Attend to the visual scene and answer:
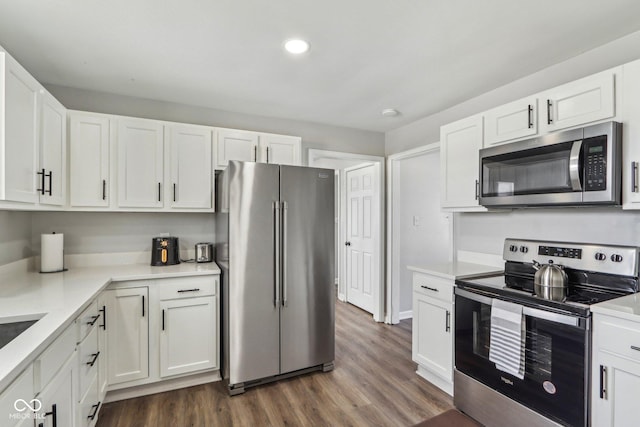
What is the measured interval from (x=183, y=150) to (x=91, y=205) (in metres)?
0.86

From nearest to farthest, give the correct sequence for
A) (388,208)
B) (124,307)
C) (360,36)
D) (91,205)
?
(360,36), (124,307), (91,205), (388,208)

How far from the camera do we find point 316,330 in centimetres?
275

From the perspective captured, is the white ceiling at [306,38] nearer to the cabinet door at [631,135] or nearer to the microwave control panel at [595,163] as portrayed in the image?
the cabinet door at [631,135]

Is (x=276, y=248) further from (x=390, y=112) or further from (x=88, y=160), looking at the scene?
(x=390, y=112)

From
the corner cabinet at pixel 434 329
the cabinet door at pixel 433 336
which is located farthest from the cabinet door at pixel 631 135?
the cabinet door at pixel 433 336

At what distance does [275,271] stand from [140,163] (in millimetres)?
1508

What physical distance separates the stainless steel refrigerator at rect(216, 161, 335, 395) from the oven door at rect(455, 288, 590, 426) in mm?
1225

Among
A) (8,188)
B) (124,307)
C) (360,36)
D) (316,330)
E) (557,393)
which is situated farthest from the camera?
(316,330)

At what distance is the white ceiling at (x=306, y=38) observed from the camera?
1.71 m

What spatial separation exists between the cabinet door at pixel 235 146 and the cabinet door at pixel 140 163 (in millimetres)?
506

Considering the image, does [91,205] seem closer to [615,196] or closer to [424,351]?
[424,351]

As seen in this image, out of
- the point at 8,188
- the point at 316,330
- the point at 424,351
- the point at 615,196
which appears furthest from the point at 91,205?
the point at 615,196

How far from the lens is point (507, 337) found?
1895 mm

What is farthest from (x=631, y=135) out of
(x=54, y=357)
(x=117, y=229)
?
(x=117, y=229)
